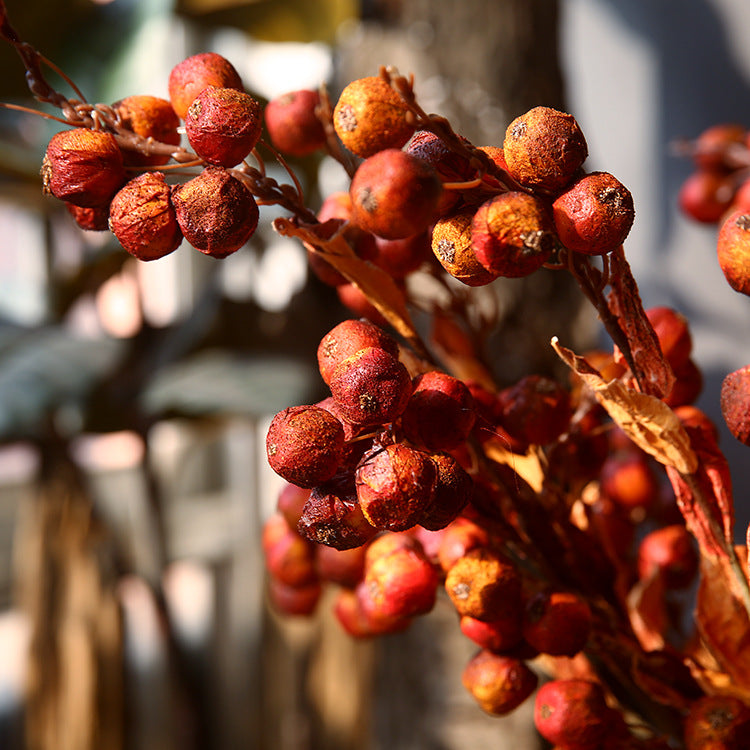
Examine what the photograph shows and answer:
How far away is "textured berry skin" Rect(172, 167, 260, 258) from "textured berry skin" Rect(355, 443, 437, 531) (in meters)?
0.09

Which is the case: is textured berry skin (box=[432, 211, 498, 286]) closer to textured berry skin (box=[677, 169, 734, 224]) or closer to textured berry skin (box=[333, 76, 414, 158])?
textured berry skin (box=[333, 76, 414, 158])

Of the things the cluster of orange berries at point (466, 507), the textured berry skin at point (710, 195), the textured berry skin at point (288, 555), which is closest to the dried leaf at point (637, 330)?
the cluster of orange berries at point (466, 507)

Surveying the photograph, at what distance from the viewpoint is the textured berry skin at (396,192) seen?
8.5 inches

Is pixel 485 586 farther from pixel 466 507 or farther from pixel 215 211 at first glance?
pixel 215 211

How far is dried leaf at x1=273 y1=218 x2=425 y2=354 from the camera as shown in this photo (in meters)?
0.28

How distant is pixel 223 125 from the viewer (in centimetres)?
24

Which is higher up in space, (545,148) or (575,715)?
(545,148)

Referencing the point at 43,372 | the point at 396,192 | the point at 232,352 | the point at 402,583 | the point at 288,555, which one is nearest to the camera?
the point at 396,192

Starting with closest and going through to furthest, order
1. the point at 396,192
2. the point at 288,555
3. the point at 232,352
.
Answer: the point at 396,192, the point at 288,555, the point at 232,352

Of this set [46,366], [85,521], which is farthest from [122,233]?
[85,521]

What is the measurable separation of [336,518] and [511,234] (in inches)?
4.3

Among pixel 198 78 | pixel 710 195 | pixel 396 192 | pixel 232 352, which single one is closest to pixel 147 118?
pixel 198 78

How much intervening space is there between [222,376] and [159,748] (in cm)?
66

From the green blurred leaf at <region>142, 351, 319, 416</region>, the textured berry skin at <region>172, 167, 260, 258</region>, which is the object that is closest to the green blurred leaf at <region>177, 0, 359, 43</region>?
the green blurred leaf at <region>142, 351, 319, 416</region>
